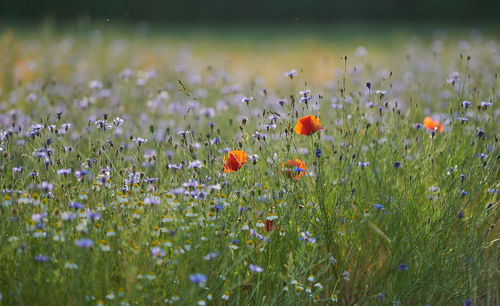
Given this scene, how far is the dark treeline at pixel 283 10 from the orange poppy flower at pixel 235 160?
65.5 feet

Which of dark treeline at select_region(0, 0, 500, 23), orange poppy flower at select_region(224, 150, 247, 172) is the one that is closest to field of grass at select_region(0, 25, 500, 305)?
orange poppy flower at select_region(224, 150, 247, 172)

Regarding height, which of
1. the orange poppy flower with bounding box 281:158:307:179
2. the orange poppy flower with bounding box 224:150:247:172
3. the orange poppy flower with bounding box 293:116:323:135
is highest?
the orange poppy flower with bounding box 293:116:323:135

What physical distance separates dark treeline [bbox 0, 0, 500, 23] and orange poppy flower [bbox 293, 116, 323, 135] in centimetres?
1982

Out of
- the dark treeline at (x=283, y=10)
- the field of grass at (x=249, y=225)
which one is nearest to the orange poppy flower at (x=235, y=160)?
the field of grass at (x=249, y=225)

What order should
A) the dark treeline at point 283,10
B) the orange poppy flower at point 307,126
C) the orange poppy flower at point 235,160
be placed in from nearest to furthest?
the orange poppy flower at point 235,160, the orange poppy flower at point 307,126, the dark treeline at point 283,10

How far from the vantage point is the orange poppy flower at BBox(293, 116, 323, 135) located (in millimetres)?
2705

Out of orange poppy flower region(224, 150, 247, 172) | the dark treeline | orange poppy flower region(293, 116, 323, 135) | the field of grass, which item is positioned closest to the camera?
the field of grass

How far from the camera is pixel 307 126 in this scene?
2.73m

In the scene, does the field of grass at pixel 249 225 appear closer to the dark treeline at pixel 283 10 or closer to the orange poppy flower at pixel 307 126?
the orange poppy flower at pixel 307 126

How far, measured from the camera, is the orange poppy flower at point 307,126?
2.71m

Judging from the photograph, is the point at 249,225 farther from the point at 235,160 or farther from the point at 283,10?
the point at 283,10

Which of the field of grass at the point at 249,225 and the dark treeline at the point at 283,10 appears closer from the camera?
the field of grass at the point at 249,225

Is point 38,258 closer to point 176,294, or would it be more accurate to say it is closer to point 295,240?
point 176,294

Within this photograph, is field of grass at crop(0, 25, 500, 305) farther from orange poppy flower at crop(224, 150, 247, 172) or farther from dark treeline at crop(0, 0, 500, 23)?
dark treeline at crop(0, 0, 500, 23)
